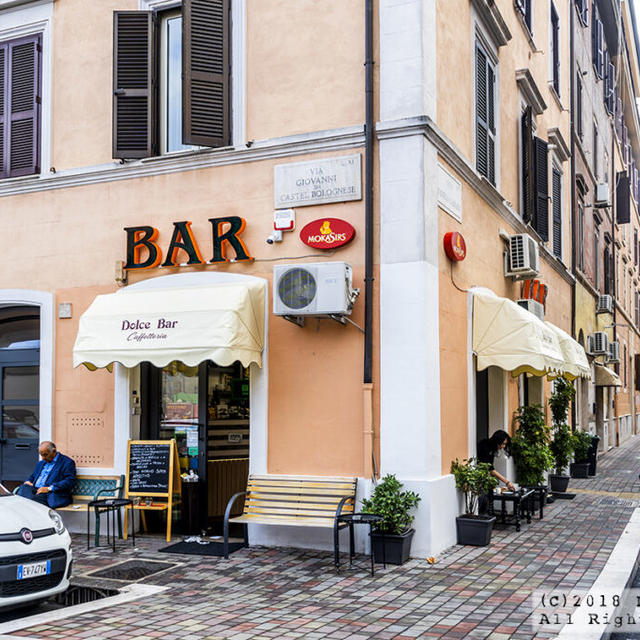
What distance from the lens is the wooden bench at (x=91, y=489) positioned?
32.6 feet

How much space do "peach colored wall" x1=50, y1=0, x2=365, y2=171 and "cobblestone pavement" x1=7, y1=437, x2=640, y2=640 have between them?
504 cm

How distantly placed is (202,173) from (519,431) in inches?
245

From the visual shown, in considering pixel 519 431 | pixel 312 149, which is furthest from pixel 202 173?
pixel 519 431

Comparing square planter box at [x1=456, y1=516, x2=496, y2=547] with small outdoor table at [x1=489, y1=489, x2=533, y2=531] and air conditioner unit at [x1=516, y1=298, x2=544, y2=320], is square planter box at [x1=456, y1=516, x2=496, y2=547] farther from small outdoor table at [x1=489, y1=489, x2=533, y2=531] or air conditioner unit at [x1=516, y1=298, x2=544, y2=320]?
air conditioner unit at [x1=516, y1=298, x2=544, y2=320]

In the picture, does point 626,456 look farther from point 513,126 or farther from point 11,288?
point 11,288

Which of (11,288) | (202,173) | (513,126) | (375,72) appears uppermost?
(513,126)

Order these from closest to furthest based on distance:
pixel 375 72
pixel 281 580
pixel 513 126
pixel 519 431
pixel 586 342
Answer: pixel 281 580
pixel 375 72
pixel 519 431
pixel 513 126
pixel 586 342

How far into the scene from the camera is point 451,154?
9922 mm

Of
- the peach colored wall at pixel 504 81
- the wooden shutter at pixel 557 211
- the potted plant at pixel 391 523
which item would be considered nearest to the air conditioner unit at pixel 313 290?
the potted plant at pixel 391 523

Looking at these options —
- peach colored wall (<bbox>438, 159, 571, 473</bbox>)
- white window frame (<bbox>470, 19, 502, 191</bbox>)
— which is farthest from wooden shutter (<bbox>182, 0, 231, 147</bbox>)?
white window frame (<bbox>470, 19, 502, 191</bbox>)

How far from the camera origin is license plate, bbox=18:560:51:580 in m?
6.64

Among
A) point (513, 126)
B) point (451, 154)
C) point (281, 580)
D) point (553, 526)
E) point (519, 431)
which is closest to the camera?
point (281, 580)

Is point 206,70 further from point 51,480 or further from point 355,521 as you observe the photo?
point 355,521

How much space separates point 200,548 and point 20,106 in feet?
22.2
